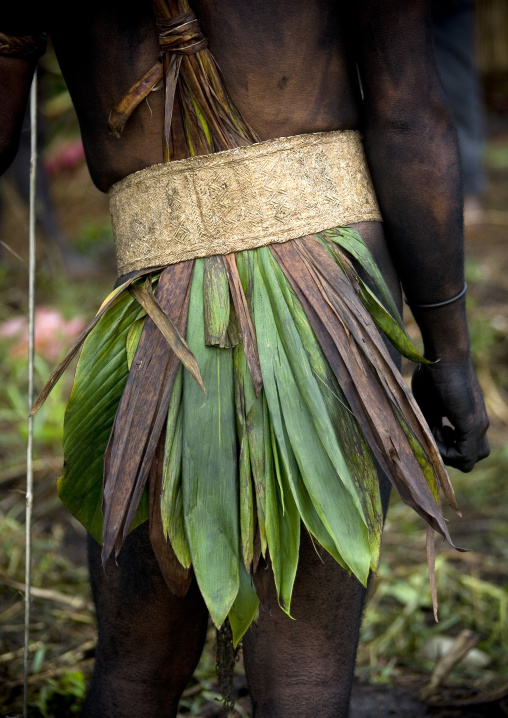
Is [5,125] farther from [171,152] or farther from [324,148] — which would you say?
[324,148]

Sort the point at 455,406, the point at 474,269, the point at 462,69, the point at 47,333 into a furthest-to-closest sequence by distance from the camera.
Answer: the point at 462,69 → the point at 474,269 → the point at 47,333 → the point at 455,406

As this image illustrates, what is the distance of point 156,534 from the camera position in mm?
1080

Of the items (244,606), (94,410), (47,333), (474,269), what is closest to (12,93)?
(94,410)

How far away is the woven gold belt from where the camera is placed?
110 centimetres

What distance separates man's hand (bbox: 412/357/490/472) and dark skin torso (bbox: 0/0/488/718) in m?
0.10

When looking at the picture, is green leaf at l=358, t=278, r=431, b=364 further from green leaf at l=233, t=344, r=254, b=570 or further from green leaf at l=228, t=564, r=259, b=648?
green leaf at l=228, t=564, r=259, b=648

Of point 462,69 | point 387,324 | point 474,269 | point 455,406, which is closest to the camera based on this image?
→ point 387,324

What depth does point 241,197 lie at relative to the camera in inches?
43.5

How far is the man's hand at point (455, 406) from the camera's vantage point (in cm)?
127

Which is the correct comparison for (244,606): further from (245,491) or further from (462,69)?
(462,69)

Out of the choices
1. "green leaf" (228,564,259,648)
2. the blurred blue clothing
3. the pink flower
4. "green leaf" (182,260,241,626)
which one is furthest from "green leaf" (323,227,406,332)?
the blurred blue clothing

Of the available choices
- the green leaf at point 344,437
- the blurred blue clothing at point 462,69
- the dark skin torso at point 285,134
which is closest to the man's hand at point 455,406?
the dark skin torso at point 285,134

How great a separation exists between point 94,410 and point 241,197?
383 mm

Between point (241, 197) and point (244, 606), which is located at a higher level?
point (241, 197)
